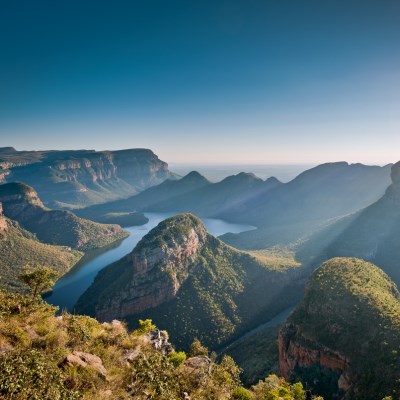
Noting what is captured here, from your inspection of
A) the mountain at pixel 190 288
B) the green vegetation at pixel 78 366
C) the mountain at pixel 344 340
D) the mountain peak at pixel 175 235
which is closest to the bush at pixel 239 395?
the green vegetation at pixel 78 366

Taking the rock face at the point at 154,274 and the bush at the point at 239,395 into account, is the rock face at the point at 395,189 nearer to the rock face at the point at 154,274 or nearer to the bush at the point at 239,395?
the rock face at the point at 154,274

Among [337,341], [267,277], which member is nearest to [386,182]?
[267,277]

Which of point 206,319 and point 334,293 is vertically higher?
point 334,293

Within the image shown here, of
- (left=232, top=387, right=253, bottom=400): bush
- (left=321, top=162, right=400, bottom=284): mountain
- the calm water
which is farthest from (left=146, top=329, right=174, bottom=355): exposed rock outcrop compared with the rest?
(left=321, top=162, right=400, bottom=284): mountain

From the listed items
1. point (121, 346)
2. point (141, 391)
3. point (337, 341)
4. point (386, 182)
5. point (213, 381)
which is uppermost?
point (386, 182)

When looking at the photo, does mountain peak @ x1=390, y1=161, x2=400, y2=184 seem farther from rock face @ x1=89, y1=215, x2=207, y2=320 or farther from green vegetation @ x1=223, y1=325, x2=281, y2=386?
rock face @ x1=89, y1=215, x2=207, y2=320

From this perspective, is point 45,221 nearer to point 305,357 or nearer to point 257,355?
→ point 257,355

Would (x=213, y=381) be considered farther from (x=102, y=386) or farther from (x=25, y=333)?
(x=25, y=333)

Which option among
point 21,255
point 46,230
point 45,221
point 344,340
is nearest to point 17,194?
point 45,221
